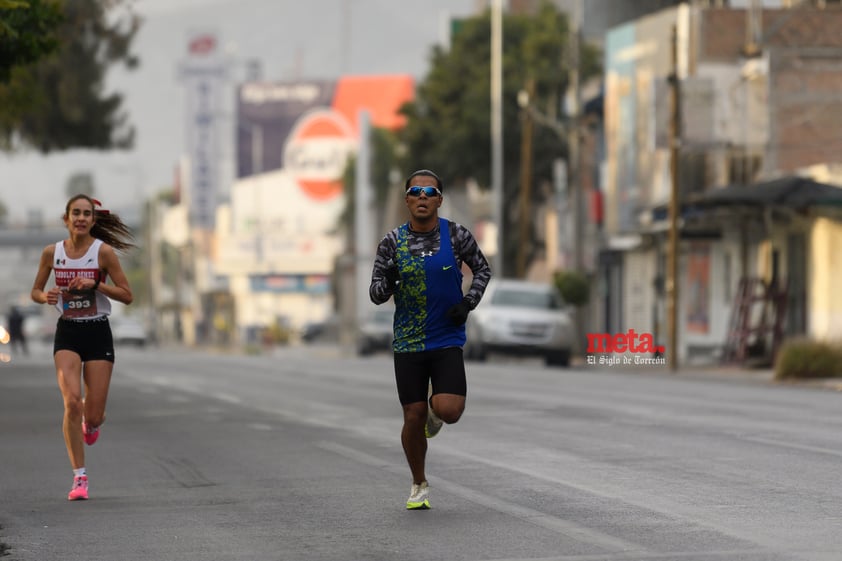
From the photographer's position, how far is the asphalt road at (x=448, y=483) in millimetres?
10305

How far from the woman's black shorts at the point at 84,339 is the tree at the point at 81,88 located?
75.9 ft

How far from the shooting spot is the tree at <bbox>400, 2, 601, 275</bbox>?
68688 millimetres

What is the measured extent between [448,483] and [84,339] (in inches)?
Answer: 103

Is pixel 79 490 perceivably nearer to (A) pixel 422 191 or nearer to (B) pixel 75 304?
(B) pixel 75 304

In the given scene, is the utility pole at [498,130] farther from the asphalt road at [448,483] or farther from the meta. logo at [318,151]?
the meta. logo at [318,151]

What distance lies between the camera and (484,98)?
6862 cm

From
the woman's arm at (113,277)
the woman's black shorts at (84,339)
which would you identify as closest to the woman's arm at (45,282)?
the woman's black shorts at (84,339)

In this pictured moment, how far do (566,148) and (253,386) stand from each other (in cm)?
3835

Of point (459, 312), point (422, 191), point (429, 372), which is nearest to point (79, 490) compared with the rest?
point (429, 372)

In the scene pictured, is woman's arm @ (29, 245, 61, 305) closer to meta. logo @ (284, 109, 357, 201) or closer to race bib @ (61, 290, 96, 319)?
race bib @ (61, 290, 96, 319)

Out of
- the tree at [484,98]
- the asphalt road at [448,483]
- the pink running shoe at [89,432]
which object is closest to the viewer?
the asphalt road at [448,483]

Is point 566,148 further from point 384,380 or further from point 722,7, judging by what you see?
point 384,380

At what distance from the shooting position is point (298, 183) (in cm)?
14350

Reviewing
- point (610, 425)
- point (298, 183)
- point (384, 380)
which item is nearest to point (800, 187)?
point (384, 380)
